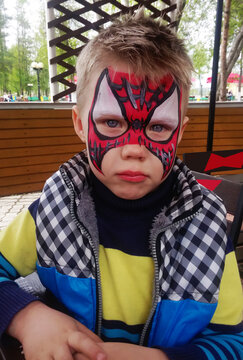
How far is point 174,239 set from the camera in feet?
2.31

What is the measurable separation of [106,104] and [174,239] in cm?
36

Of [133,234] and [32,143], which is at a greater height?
[32,143]

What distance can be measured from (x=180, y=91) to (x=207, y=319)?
0.53 m

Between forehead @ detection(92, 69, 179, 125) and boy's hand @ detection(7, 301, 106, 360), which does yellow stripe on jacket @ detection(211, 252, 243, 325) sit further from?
forehead @ detection(92, 69, 179, 125)

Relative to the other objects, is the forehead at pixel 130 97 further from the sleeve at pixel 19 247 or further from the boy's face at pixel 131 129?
the sleeve at pixel 19 247

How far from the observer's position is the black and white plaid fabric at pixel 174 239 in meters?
0.67

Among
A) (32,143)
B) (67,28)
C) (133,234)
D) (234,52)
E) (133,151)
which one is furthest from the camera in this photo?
(234,52)

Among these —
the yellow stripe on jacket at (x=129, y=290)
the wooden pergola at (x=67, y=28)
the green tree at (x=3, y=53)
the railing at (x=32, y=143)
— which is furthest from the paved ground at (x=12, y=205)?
the yellow stripe on jacket at (x=129, y=290)

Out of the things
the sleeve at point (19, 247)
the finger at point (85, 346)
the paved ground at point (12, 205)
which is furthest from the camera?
the paved ground at point (12, 205)

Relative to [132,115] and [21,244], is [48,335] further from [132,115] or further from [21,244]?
[132,115]

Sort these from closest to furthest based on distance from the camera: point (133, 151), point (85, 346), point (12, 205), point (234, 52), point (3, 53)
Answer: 1. point (85, 346)
2. point (133, 151)
3. point (12, 205)
4. point (3, 53)
5. point (234, 52)

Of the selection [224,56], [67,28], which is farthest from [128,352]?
[224,56]

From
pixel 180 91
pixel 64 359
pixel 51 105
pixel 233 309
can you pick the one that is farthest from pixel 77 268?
pixel 51 105

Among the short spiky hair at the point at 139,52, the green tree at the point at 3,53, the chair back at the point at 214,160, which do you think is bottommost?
the chair back at the point at 214,160
